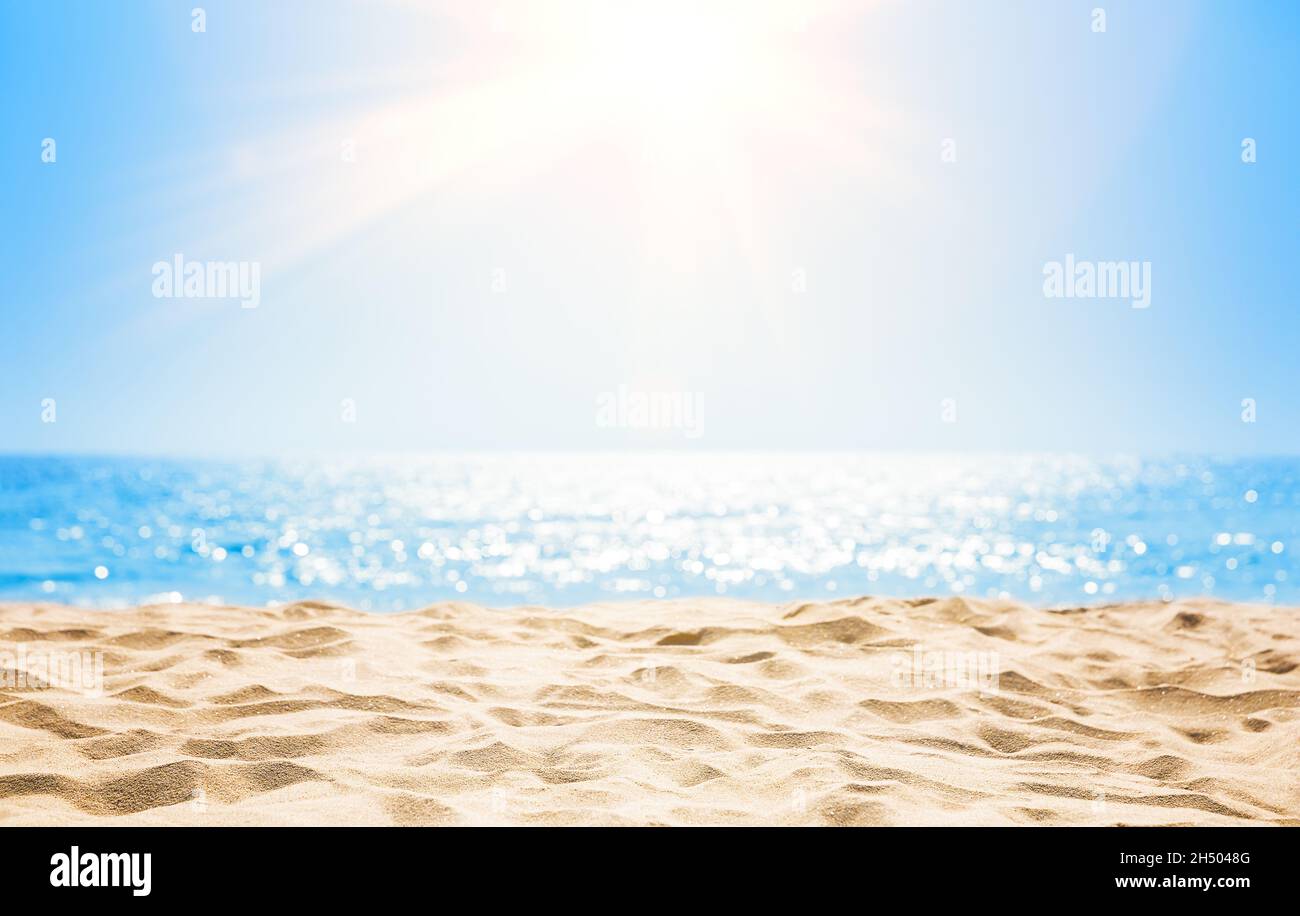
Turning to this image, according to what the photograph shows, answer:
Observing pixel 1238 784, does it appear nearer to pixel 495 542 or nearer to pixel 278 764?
pixel 278 764

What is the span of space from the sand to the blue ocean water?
3.95 meters

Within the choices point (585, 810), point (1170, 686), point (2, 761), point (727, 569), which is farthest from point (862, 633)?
point (727, 569)

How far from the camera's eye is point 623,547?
1734 cm

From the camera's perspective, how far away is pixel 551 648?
13.4 ft

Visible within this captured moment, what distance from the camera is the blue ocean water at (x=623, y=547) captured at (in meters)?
11.4

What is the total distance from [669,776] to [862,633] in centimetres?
203

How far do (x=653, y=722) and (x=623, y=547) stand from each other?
1449 centimetres

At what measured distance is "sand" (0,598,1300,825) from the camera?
2309mm
